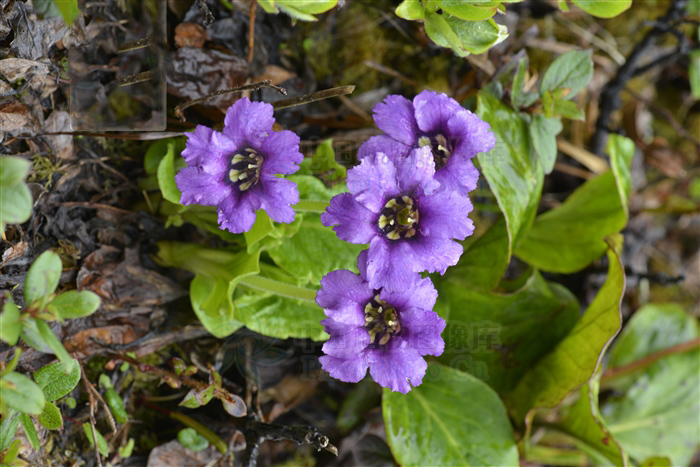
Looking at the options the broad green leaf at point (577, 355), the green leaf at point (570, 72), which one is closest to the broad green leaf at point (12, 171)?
the green leaf at point (570, 72)

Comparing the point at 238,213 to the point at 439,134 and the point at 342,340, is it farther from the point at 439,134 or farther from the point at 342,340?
the point at 439,134

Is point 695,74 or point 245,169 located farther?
point 695,74

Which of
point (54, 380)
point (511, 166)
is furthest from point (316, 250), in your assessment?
point (54, 380)

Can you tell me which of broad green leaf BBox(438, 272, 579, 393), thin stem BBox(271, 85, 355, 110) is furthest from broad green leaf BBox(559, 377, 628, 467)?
thin stem BBox(271, 85, 355, 110)

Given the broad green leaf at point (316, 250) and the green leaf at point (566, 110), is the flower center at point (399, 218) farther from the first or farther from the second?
the green leaf at point (566, 110)

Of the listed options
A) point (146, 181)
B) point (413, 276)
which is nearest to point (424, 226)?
point (413, 276)

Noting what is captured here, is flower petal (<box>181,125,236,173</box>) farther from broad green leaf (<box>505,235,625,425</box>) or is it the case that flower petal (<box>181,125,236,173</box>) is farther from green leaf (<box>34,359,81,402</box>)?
broad green leaf (<box>505,235,625,425</box>)
